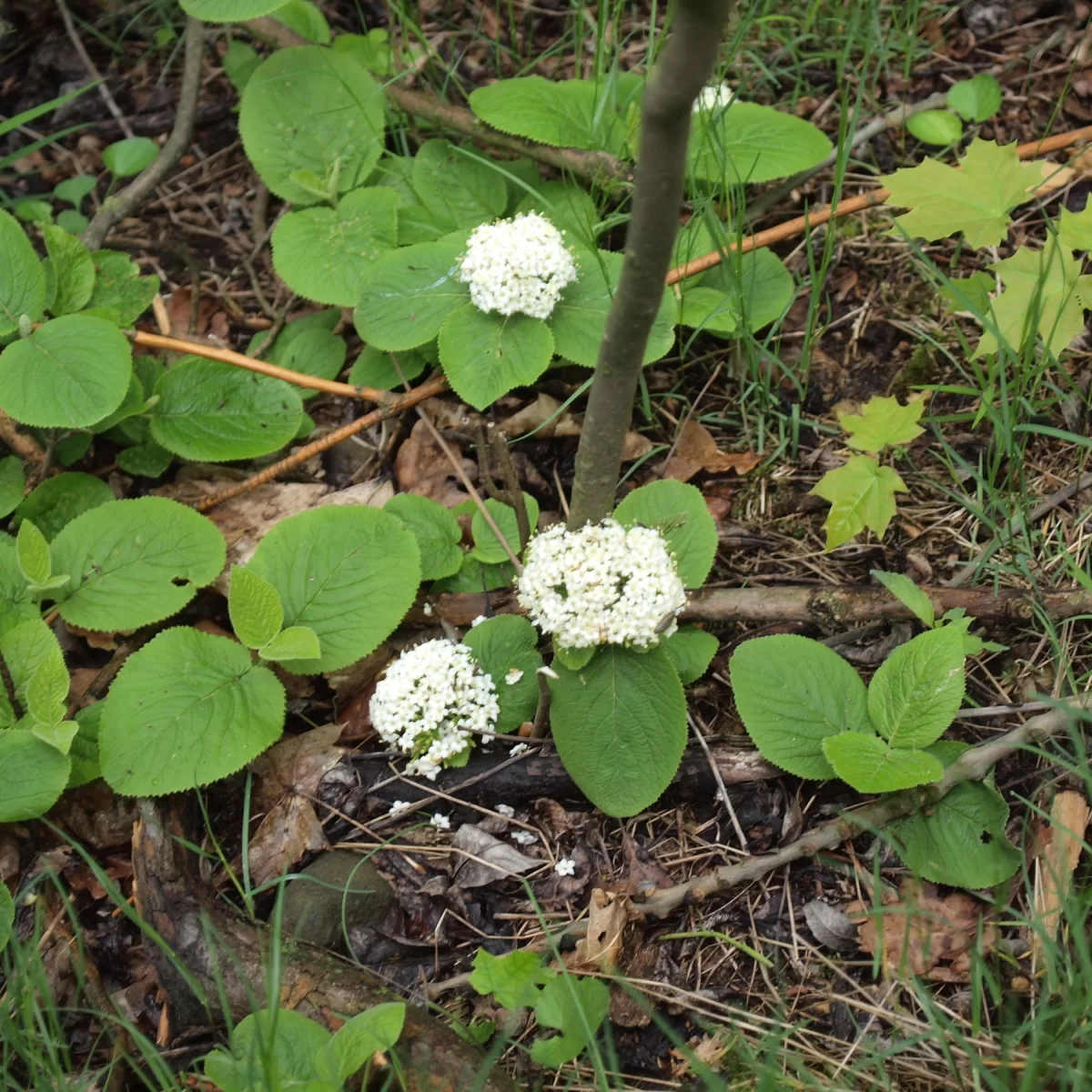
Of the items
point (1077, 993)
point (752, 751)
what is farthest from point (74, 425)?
point (1077, 993)

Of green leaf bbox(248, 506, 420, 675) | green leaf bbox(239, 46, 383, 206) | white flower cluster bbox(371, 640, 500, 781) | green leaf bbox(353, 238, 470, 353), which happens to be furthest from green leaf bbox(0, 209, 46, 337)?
white flower cluster bbox(371, 640, 500, 781)

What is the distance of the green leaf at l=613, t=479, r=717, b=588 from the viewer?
2.44m

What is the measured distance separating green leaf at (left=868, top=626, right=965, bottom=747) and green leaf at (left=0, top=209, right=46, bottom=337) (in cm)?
255

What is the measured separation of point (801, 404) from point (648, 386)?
48 centimetres

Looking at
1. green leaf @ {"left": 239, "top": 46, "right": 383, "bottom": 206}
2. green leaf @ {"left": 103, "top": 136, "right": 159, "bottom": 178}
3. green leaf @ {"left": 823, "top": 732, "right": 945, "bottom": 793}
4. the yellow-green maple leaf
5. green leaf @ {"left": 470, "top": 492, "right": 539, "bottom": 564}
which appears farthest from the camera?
green leaf @ {"left": 103, "top": 136, "right": 159, "bottom": 178}

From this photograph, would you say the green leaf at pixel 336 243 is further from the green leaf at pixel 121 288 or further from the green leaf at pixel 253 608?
the green leaf at pixel 253 608

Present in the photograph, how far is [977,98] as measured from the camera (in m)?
3.28

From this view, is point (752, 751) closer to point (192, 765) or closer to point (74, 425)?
point (192, 765)

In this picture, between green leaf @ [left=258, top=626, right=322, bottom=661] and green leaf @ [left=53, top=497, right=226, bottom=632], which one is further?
green leaf @ [left=53, top=497, right=226, bottom=632]

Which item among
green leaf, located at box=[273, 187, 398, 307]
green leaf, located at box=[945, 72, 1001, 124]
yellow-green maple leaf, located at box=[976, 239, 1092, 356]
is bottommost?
green leaf, located at box=[273, 187, 398, 307]

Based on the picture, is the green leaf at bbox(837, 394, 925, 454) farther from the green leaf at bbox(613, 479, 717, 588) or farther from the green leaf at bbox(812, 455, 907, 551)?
the green leaf at bbox(613, 479, 717, 588)

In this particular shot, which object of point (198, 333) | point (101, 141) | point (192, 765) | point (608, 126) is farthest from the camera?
point (101, 141)

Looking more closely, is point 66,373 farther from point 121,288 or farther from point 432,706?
point 432,706

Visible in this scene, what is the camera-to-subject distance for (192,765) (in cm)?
228
